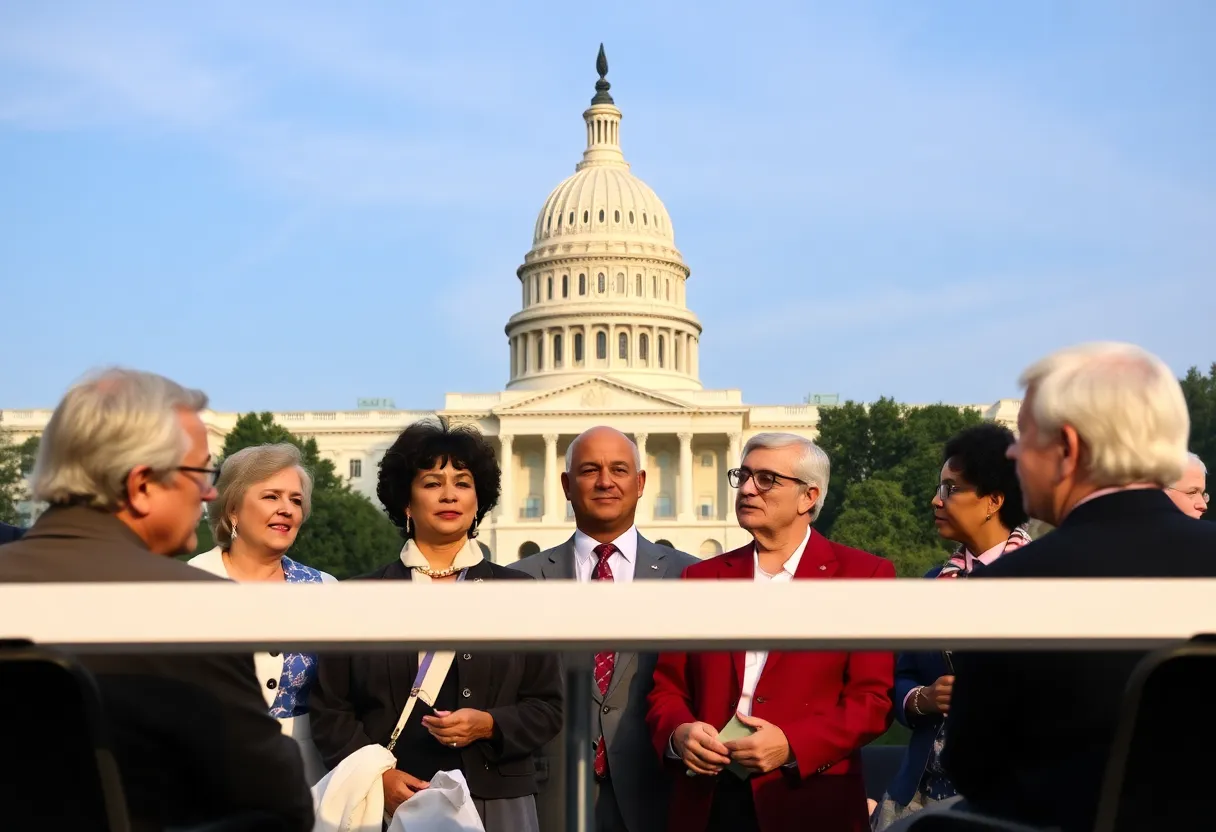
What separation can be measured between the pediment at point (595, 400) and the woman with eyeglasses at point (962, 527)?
244ft

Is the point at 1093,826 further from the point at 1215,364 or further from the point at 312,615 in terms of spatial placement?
the point at 1215,364

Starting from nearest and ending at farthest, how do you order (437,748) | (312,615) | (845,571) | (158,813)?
(312,615)
(158,813)
(437,748)
(845,571)

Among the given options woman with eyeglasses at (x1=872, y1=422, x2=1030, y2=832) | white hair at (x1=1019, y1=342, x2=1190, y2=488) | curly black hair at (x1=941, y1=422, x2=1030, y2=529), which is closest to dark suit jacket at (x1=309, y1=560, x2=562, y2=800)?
woman with eyeglasses at (x1=872, y1=422, x2=1030, y2=832)

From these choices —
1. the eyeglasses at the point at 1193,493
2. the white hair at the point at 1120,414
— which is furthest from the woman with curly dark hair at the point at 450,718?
the eyeglasses at the point at 1193,493

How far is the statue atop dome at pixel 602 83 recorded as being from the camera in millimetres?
102625

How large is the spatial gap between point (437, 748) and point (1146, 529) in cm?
248

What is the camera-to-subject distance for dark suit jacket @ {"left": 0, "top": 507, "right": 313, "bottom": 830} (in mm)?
2229

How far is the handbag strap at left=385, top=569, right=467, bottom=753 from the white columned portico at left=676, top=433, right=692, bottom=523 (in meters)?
74.9

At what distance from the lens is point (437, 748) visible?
445 cm

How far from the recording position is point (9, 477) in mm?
57906

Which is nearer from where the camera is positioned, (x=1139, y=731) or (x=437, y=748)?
(x=1139, y=731)

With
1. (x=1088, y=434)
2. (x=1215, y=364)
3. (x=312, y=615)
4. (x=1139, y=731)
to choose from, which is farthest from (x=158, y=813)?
(x=1215, y=364)

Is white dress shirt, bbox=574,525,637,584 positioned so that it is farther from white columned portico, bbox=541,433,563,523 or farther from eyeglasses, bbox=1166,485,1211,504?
white columned portico, bbox=541,433,563,523

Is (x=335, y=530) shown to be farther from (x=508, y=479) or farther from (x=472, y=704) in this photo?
(x=472, y=704)
